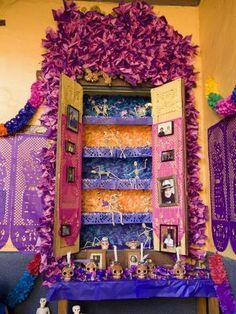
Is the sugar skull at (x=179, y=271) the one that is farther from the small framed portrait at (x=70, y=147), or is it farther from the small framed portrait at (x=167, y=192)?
the small framed portrait at (x=70, y=147)

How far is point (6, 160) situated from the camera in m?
2.33

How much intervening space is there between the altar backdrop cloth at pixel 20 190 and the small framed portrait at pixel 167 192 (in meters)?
Result: 0.85

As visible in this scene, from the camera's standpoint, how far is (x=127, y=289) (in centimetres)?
195

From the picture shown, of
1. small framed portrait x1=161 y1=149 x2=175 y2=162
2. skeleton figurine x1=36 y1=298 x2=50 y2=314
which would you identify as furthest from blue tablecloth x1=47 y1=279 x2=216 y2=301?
small framed portrait x1=161 y1=149 x2=175 y2=162

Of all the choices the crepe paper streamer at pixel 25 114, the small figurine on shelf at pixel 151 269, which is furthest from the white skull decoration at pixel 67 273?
the crepe paper streamer at pixel 25 114

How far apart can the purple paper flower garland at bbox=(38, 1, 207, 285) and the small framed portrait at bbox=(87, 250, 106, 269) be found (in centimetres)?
60

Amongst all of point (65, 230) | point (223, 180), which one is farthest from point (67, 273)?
point (223, 180)

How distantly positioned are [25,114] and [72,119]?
35 cm

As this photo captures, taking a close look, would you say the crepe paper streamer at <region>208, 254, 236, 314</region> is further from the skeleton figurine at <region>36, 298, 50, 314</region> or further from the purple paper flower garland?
the skeleton figurine at <region>36, 298, 50, 314</region>

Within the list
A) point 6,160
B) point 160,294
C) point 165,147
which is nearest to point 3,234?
point 6,160

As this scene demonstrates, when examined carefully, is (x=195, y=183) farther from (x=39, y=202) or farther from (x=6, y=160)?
(x=6, y=160)

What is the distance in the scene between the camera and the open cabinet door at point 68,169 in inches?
82.3

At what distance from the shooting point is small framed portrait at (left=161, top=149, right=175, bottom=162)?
2.30m

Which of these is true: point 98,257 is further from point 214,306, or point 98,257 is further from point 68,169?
point 214,306
